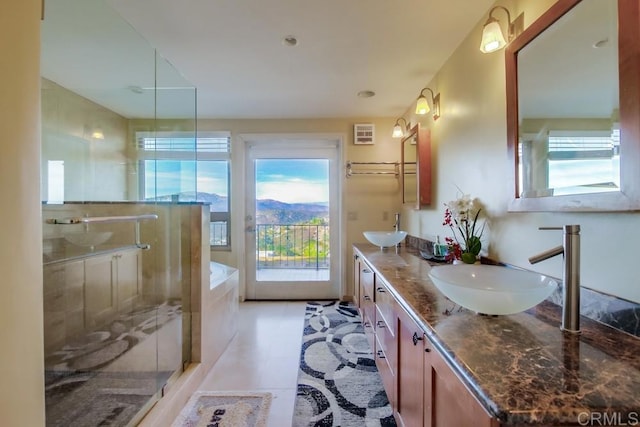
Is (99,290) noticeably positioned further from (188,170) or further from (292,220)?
(292,220)

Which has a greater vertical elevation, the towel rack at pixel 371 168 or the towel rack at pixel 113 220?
the towel rack at pixel 371 168

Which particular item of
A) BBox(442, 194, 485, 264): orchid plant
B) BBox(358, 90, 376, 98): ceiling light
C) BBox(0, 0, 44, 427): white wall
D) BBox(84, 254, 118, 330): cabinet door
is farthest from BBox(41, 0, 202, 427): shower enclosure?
BBox(442, 194, 485, 264): orchid plant

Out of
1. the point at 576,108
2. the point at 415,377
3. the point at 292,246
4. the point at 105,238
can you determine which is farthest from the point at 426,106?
the point at 105,238

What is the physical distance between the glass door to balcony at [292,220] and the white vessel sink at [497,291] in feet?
8.74

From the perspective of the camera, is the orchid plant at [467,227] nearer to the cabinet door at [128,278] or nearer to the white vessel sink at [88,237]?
the cabinet door at [128,278]

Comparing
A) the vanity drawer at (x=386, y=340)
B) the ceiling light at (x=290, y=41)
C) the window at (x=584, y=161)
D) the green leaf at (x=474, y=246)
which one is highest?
the ceiling light at (x=290, y=41)

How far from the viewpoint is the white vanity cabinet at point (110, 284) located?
215 centimetres

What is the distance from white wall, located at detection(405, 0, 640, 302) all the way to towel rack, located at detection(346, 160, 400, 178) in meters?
0.95

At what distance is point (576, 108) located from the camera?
1.08 meters

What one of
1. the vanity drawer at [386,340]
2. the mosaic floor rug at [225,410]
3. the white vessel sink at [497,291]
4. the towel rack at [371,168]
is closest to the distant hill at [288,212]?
the towel rack at [371,168]

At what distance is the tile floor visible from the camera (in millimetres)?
1868

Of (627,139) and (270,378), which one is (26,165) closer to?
(627,139)

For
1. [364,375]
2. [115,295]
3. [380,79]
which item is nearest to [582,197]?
[364,375]

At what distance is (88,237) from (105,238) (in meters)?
0.13
